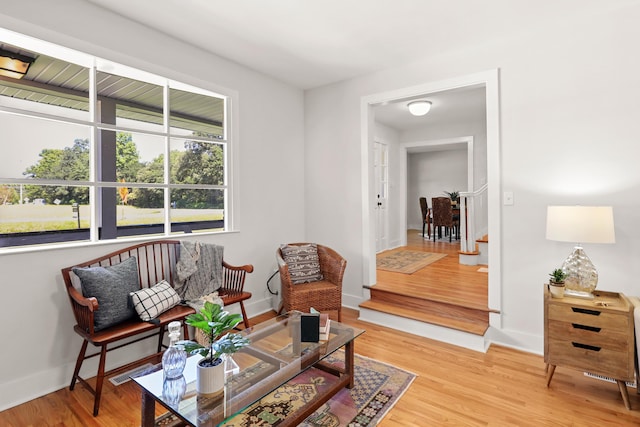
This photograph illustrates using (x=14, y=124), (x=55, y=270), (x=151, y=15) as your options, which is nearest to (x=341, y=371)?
(x=55, y=270)

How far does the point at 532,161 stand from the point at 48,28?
12.1 feet

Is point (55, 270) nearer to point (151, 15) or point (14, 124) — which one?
point (14, 124)

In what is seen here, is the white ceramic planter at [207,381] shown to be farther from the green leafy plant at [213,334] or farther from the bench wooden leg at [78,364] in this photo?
the bench wooden leg at [78,364]

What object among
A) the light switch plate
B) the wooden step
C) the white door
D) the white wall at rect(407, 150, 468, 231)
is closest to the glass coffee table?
the wooden step

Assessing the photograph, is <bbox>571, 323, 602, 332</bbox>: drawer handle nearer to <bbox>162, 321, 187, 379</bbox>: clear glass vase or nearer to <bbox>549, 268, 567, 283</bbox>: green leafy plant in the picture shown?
<bbox>549, 268, 567, 283</bbox>: green leafy plant

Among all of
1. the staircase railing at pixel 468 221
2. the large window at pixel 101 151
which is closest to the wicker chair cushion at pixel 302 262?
the large window at pixel 101 151

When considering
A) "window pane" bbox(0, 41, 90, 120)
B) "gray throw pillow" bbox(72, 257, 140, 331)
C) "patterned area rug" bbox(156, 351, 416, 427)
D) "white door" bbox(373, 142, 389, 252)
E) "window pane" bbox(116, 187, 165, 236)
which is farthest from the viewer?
"white door" bbox(373, 142, 389, 252)

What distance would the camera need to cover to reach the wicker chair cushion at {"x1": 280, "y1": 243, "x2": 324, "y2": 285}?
330 centimetres

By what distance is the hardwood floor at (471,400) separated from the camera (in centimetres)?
188

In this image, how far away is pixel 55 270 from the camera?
2184 mm

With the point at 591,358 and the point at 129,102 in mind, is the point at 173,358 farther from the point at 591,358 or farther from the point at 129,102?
the point at 591,358

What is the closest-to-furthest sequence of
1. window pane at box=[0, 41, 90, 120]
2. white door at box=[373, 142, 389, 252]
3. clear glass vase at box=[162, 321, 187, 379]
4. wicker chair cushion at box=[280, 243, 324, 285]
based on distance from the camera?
clear glass vase at box=[162, 321, 187, 379] → window pane at box=[0, 41, 90, 120] → wicker chair cushion at box=[280, 243, 324, 285] → white door at box=[373, 142, 389, 252]

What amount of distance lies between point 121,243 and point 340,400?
1967 mm

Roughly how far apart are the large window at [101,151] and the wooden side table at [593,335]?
2895 millimetres
